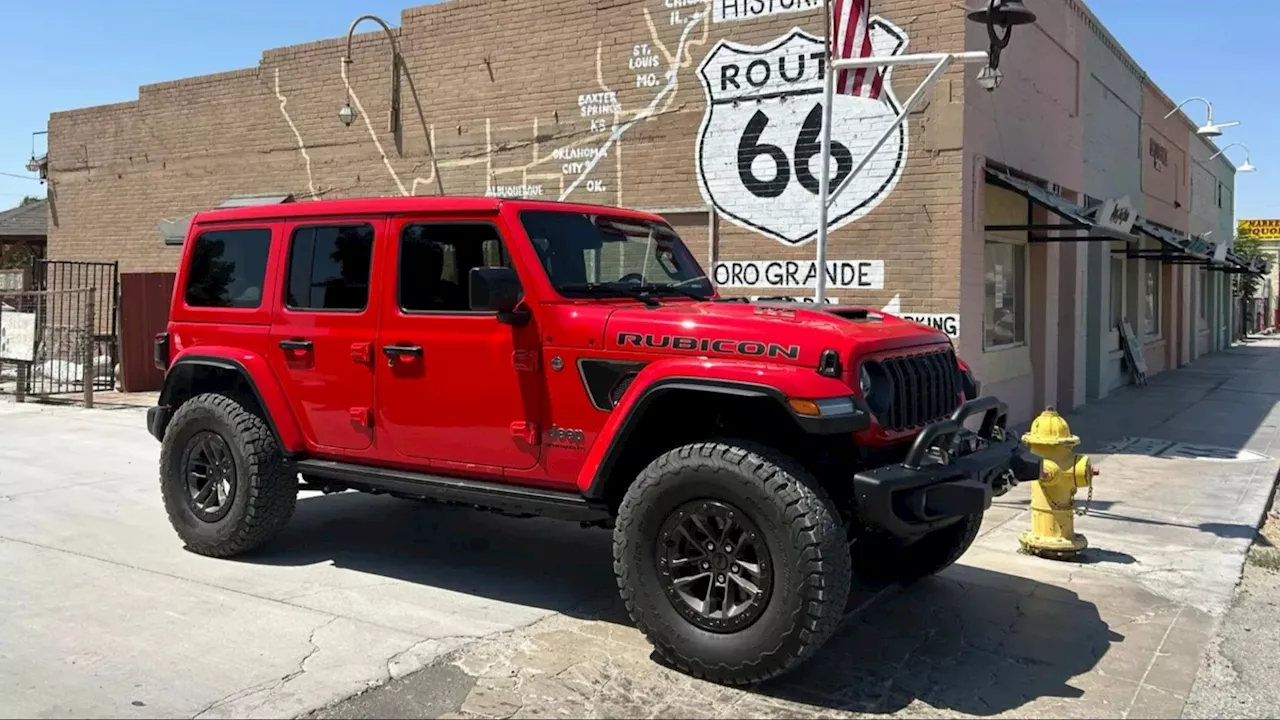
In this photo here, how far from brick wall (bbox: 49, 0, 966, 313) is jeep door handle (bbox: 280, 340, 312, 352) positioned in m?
6.44

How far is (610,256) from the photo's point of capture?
18.5 feet

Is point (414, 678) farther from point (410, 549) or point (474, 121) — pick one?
point (474, 121)

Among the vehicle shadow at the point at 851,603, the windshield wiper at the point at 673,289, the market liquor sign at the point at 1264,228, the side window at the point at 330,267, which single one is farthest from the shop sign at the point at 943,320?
the market liquor sign at the point at 1264,228

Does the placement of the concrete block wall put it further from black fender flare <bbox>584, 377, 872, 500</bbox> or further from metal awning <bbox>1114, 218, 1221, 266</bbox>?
black fender flare <bbox>584, 377, 872, 500</bbox>

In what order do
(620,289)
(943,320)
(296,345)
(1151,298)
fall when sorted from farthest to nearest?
(1151,298), (943,320), (296,345), (620,289)

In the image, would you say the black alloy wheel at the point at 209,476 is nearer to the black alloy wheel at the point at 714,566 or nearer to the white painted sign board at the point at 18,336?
the black alloy wheel at the point at 714,566

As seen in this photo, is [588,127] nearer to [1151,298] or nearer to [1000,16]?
[1000,16]

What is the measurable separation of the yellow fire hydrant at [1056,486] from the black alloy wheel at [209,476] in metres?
4.90

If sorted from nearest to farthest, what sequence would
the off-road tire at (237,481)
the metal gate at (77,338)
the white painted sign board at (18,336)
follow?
the off-road tire at (237,481)
the metal gate at (77,338)
the white painted sign board at (18,336)

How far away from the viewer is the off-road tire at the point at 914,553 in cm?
564

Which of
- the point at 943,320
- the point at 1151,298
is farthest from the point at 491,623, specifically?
the point at 1151,298

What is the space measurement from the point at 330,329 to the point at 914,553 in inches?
137

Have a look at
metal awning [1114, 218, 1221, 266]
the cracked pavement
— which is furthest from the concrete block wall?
the cracked pavement

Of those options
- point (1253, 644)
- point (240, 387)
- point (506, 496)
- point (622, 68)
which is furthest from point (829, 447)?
point (622, 68)
